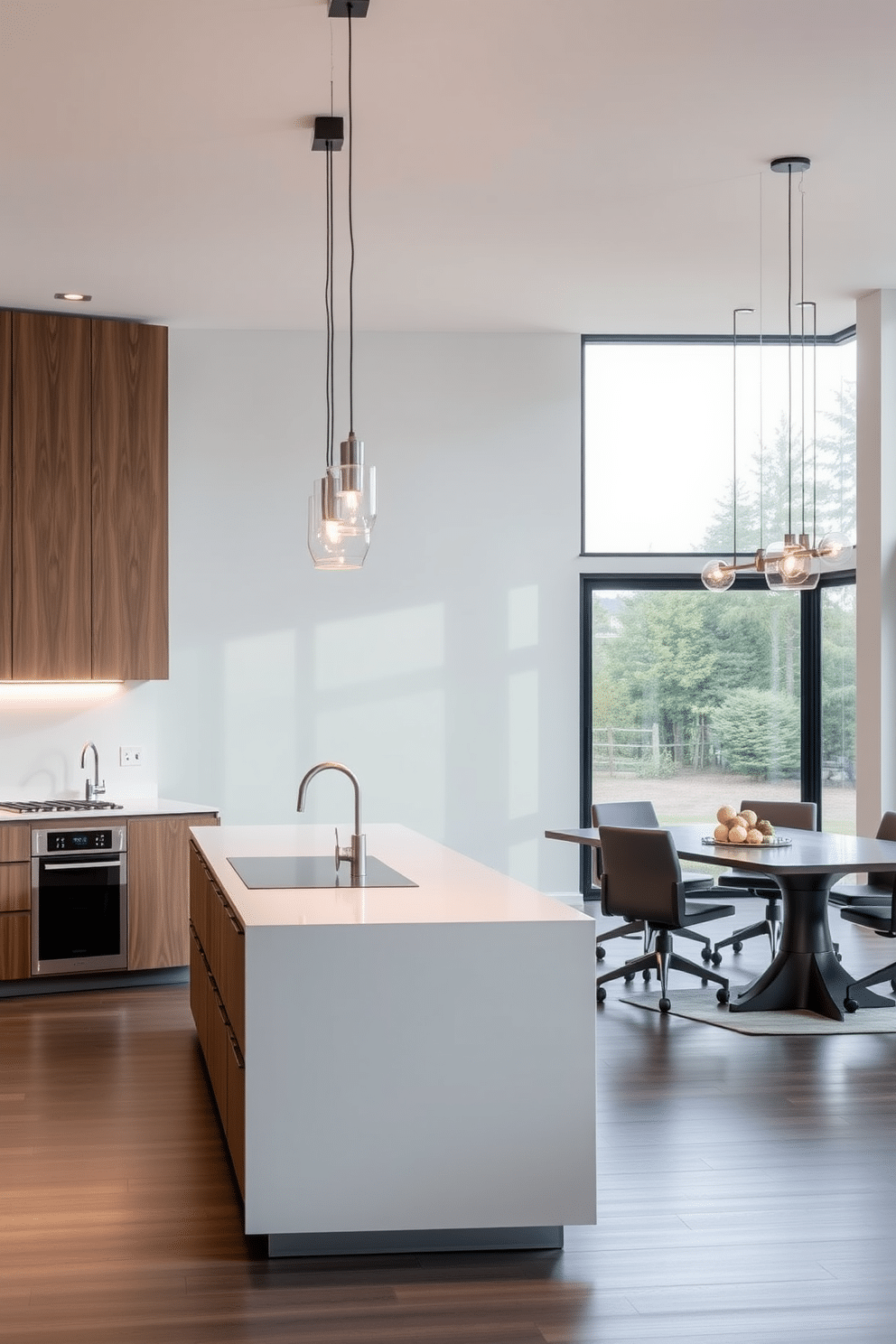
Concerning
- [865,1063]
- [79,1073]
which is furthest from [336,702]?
[865,1063]

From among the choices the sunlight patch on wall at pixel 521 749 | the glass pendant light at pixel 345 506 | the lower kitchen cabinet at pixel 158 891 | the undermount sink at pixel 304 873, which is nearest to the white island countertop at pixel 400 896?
the undermount sink at pixel 304 873

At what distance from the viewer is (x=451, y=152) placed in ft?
17.2

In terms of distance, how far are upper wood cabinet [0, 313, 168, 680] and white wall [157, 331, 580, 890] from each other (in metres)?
0.46

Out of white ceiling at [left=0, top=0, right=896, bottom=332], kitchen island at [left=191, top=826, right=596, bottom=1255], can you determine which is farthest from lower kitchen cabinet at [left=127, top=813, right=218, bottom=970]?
kitchen island at [left=191, top=826, right=596, bottom=1255]

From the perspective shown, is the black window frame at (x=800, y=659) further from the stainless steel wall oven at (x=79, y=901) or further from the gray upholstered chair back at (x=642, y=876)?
the stainless steel wall oven at (x=79, y=901)

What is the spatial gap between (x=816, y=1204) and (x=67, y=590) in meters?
4.84

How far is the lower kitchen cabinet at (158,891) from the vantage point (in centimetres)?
673

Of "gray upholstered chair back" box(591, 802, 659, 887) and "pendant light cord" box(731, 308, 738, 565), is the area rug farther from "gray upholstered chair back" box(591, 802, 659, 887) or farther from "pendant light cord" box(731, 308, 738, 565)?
"pendant light cord" box(731, 308, 738, 565)

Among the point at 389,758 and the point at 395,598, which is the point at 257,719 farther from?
the point at 395,598

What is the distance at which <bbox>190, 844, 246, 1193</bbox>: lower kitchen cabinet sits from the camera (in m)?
3.63

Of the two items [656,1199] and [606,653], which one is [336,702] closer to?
[606,653]

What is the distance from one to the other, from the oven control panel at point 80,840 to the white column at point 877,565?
3906 mm

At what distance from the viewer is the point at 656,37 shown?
4.32 meters

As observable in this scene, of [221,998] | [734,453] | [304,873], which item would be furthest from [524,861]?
[221,998]
